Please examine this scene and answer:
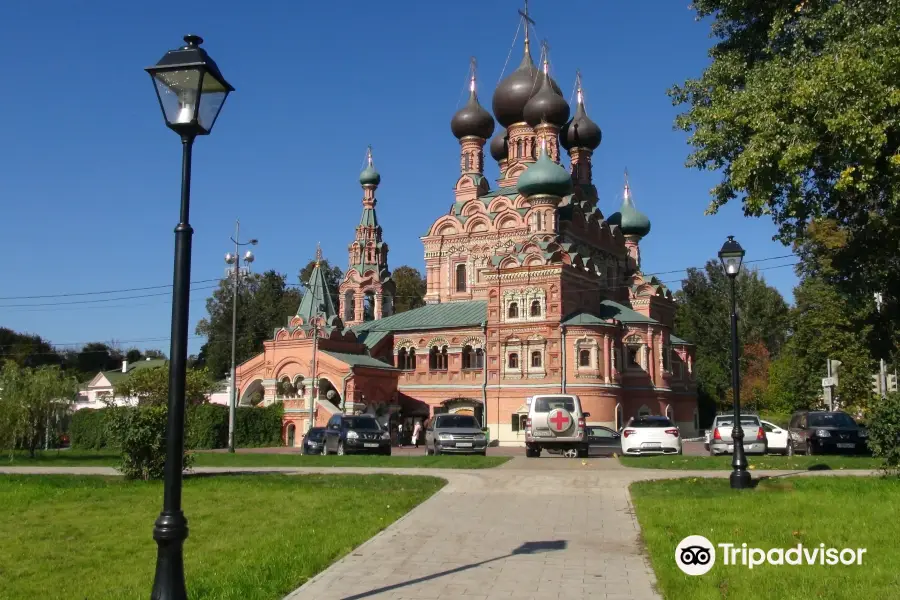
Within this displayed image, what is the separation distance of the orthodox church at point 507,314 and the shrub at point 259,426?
2.04 ft

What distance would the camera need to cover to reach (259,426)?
43.2 m

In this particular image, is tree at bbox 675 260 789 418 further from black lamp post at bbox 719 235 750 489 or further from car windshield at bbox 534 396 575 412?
black lamp post at bbox 719 235 750 489

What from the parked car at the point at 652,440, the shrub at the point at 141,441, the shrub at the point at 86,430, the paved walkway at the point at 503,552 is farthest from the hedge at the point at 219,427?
the paved walkway at the point at 503,552

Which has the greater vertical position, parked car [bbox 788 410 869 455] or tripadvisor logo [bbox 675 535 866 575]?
parked car [bbox 788 410 869 455]

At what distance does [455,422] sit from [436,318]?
2093 centimetres

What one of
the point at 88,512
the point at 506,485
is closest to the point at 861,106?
the point at 506,485

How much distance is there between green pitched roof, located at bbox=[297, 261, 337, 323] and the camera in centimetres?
4656

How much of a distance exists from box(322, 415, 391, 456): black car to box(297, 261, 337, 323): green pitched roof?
17.5 m

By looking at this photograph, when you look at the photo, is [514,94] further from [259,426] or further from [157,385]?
[157,385]

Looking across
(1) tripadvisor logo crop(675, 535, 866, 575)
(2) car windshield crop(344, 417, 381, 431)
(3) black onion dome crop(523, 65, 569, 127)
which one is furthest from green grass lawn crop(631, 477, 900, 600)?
(3) black onion dome crop(523, 65, 569, 127)

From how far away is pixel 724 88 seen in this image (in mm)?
17719

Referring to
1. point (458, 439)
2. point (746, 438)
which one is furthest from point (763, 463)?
point (458, 439)

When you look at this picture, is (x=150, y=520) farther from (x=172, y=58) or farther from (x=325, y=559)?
(x=172, y=58)

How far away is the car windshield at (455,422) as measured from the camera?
27891 mm
